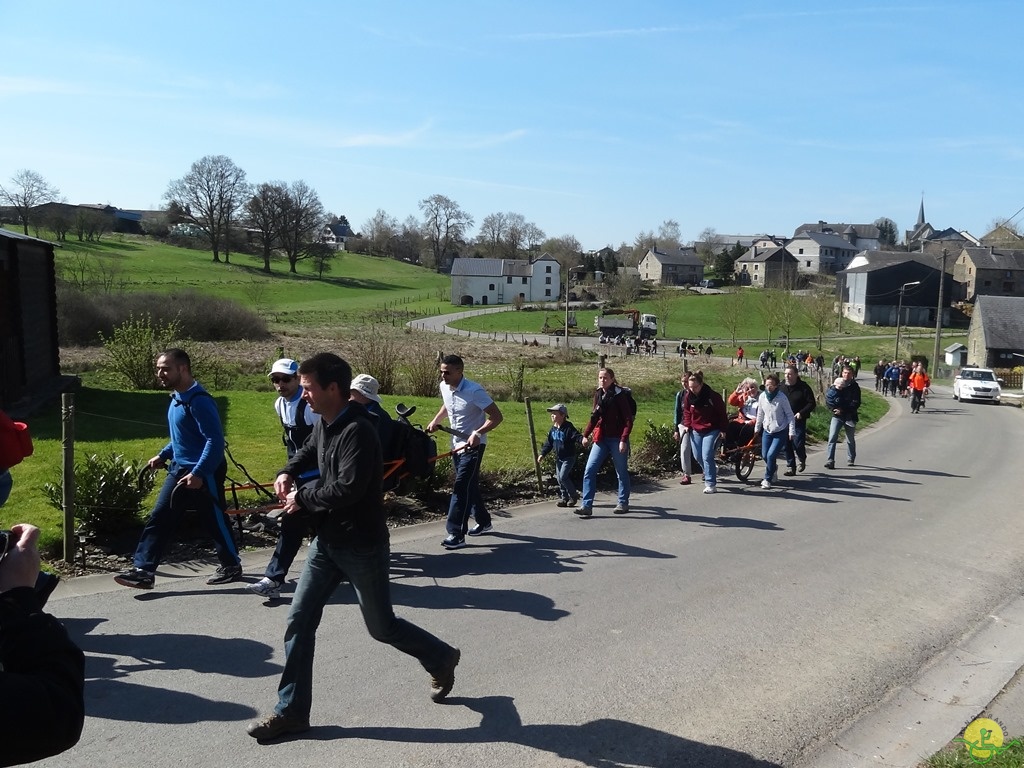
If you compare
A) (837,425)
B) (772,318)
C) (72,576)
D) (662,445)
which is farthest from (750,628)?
(772,318)

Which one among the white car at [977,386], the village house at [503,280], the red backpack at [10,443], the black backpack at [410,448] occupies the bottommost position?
the white car at [977,386]

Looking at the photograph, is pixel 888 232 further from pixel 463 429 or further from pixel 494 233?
pixel 463 429

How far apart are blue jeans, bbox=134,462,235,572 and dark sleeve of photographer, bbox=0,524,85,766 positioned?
4.41 metres

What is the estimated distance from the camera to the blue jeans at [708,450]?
11914mm

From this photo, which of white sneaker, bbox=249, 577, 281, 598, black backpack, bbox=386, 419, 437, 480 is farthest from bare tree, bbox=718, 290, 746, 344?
white sneaker, bbox=249, 577, 281, 598

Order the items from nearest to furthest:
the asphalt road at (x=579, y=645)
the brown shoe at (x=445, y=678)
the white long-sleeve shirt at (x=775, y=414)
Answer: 1. the asphalt road at (x=579, y=645)
2. the brown shoe at (x=445, y=678)
3. the white long-sleeve shirt at (x=775, y=414)

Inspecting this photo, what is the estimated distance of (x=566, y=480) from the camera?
10.9 metres

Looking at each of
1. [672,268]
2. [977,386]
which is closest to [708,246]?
[672,268]

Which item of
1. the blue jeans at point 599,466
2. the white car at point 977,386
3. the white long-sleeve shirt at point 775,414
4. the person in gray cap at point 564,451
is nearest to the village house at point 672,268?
the white car at point 977,386

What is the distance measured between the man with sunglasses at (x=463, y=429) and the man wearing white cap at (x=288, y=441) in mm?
1443

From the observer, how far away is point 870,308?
91938mm

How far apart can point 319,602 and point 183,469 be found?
9.13 ft

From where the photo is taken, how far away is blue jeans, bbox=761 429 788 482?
12.9m

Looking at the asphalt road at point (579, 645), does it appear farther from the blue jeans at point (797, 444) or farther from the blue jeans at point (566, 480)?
the blue jeans at point (797, 444)
